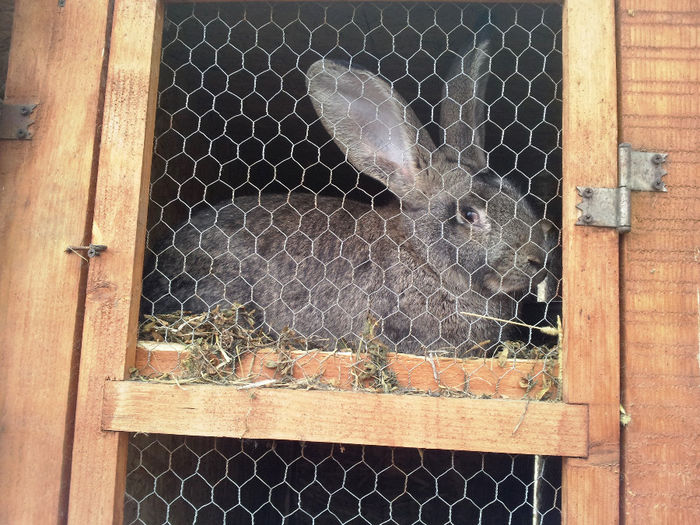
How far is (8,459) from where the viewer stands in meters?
1.64

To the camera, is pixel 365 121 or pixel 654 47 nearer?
pixel 654 47

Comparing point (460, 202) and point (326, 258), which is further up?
point (460, 202)

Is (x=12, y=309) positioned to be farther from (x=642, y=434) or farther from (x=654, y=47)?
(x=654, y=47)

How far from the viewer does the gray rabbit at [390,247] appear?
96.9 inches

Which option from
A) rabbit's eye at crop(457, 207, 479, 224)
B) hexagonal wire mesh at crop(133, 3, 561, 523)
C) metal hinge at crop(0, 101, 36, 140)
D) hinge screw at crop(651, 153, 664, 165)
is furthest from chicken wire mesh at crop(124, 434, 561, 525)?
hinge screw at crop(651, 153, 664, 165)

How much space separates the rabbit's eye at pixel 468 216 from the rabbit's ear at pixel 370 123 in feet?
0.83

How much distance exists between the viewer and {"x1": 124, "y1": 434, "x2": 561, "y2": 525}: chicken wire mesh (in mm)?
2711

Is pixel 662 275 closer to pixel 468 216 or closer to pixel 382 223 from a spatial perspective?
pixel 468 216

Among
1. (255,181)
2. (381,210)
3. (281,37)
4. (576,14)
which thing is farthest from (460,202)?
(255,181)

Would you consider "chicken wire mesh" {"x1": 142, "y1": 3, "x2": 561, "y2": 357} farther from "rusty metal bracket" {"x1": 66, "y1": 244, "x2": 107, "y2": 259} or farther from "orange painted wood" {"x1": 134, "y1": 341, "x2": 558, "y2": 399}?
"rusty metal bracket" {"x1": 66, "y1": 244, "x2": 107, "y2": 259}

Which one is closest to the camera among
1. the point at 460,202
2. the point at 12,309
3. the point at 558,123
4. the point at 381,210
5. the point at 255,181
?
the point at 12,309

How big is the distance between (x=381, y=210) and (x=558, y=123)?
1.38 metres

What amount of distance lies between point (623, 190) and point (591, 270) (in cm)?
22

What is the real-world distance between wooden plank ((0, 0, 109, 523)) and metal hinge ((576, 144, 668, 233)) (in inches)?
52.3
